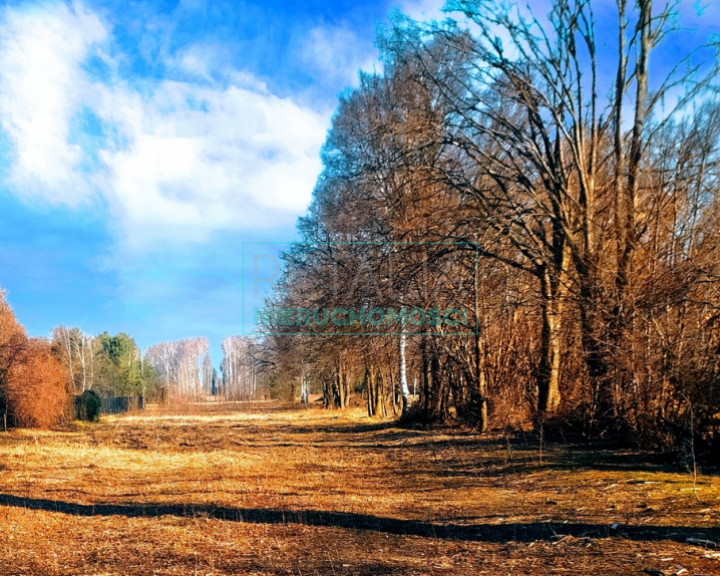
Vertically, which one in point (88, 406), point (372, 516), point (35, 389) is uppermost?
point (35, 389)

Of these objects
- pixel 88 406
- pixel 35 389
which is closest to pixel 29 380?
pixel 35 389

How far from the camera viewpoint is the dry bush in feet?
79.0

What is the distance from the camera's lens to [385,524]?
671cm

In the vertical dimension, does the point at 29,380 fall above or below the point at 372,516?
above

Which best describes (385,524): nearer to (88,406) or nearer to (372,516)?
(372,516)

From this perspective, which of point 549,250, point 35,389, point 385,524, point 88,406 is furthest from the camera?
point 88,406

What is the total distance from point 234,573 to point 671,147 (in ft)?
36.3

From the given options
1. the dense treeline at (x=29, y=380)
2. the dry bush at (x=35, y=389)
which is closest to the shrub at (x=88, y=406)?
the dense treeline at (x=29, y=380)

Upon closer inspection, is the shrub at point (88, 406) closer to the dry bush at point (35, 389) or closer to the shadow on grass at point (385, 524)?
the dry bush at point (35, 389)

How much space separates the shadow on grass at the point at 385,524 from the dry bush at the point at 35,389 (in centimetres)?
1648

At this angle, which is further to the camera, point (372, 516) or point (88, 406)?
point (88, 406)

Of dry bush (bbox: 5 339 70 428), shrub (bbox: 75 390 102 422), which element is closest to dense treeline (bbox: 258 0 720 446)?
dry bush (bbox: 5 339 70 428)

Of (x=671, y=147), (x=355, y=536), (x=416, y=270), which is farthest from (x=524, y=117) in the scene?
(x=355, y=536)

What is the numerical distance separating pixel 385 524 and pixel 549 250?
8.04 m
